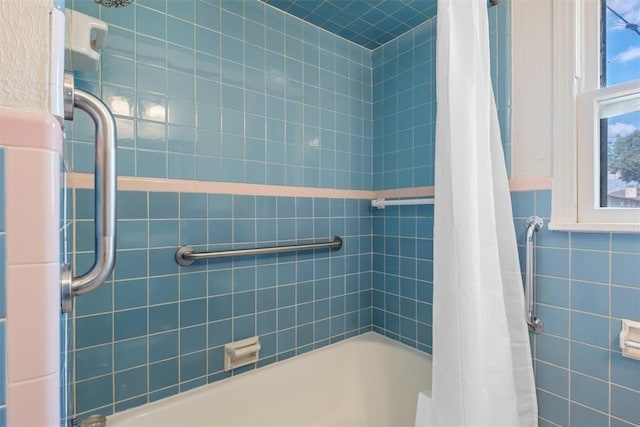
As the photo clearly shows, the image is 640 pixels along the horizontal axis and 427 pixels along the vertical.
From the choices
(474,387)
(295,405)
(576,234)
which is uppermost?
(576,234)

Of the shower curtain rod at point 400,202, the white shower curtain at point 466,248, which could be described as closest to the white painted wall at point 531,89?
the white shower curtain at point 466,248

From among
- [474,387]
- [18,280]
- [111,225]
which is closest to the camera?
[18,280]

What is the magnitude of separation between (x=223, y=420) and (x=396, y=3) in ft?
6.53

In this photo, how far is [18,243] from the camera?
12.8 inches

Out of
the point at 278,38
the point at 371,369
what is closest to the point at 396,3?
the point at 278,38

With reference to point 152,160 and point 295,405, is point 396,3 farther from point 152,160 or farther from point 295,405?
point 295,405

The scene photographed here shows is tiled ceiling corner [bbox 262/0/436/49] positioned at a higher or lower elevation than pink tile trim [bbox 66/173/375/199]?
higher

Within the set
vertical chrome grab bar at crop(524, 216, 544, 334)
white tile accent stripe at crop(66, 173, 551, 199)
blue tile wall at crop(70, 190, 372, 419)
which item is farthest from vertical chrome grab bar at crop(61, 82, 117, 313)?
vertical chrome grab bar at crop(524, 216, 544, 334)

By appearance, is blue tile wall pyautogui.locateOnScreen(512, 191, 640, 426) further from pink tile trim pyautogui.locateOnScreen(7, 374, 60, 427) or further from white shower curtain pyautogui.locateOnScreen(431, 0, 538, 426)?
pink tile trim pyautogui.locateOnScreen(7, 374, 60, 427)

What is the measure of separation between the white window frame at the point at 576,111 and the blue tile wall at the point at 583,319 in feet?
0.19

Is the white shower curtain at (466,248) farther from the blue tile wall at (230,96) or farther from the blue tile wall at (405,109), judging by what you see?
the blue tile wall at (230,96)

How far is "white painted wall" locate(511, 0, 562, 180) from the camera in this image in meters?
1.10

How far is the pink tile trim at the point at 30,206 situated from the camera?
1.05 ft

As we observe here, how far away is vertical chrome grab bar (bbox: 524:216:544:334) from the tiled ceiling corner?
1.11 m
